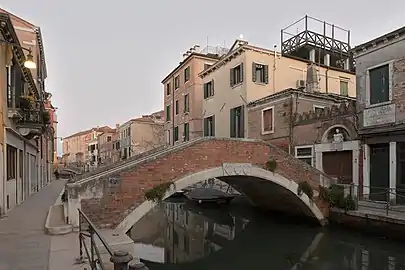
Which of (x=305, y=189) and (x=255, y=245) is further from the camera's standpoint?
(x=305, y=189)

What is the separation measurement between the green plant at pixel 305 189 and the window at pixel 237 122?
302 inches

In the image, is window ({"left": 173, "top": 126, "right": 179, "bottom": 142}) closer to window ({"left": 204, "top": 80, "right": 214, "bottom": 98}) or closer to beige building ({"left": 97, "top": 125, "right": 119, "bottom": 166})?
window ({"left": 204, "top": 80, "right": 214, "bottom": 98})

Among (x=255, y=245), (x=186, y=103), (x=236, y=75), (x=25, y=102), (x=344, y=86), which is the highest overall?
(x=236, y=75)

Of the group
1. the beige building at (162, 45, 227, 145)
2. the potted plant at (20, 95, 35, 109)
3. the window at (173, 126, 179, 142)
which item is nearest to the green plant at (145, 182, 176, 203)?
the potted plant at (20, 95, 35, 109)

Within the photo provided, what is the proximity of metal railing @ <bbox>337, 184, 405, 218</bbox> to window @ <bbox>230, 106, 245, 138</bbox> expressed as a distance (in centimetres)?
782

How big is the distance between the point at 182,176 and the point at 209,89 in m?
13.8

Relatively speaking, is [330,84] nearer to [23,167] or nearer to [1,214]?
[23,167]

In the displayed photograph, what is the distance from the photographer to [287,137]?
16.3 metres

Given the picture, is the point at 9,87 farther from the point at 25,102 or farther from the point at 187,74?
the point at 187,74

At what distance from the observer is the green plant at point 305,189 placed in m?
11.7

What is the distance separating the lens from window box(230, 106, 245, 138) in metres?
19.2

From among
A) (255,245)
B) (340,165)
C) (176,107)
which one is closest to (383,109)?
(340,165)

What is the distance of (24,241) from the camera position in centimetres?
645

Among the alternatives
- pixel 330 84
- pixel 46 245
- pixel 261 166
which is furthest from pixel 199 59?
pixel 46 245
